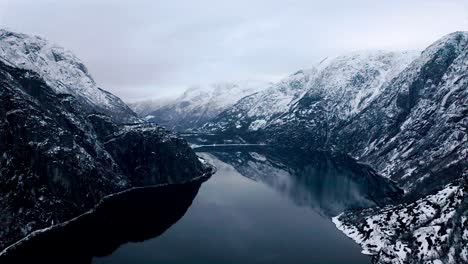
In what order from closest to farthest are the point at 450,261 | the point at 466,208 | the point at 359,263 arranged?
the point at 450,261 → the point at 466,208 → the point at 359,263

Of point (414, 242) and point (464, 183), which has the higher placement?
point (464, 183)

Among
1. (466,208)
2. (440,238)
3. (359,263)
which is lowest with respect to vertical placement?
(359,263)

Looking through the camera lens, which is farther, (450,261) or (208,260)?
(208,260)

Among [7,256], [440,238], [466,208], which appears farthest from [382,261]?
[7,256]

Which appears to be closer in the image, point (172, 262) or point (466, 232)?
point (466, 232)

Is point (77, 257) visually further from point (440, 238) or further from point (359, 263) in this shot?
point (440, 238)

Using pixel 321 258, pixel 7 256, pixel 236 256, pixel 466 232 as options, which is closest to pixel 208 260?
pixel 236 256

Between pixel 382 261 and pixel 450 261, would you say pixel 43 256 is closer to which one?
pixel 382 261

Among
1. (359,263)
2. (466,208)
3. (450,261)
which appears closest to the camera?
(450,261)

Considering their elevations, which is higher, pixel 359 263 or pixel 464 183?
pixel 464 183
